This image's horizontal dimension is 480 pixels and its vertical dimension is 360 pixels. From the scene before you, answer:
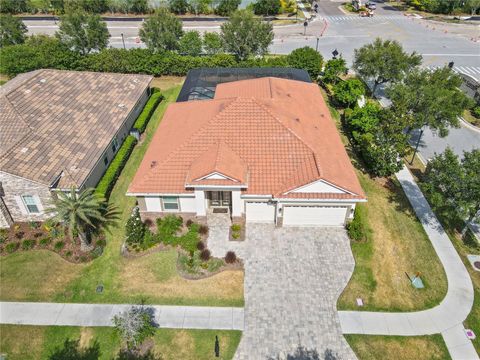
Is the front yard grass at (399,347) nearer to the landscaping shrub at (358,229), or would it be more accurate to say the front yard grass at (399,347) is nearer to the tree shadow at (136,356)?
the landscaping shrub at (358,229)

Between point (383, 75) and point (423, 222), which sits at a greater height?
point (383, 75)

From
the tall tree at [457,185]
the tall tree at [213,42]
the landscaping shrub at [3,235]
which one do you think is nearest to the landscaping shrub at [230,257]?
the tall tree at [457,185]

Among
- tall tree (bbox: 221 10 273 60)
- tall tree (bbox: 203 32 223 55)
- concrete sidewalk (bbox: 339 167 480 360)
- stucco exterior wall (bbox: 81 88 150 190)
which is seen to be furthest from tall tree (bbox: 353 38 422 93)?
stucco exterior wall (bbox: 81 88 150 190)

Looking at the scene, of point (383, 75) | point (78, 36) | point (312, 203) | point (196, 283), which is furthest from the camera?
point (78, 36)

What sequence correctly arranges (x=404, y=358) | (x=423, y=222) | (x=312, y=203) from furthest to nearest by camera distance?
(x=423, y=222) → (x=312, y=203) → (x=404, y=358)

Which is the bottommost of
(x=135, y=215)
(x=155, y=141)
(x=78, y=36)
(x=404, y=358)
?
(x=404, y=358)

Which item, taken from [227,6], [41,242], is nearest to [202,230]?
[41,242]

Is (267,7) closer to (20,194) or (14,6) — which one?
(14,6)

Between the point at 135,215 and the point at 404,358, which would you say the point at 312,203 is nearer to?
the point at 404,358

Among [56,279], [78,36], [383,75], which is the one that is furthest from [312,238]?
[78,36]
